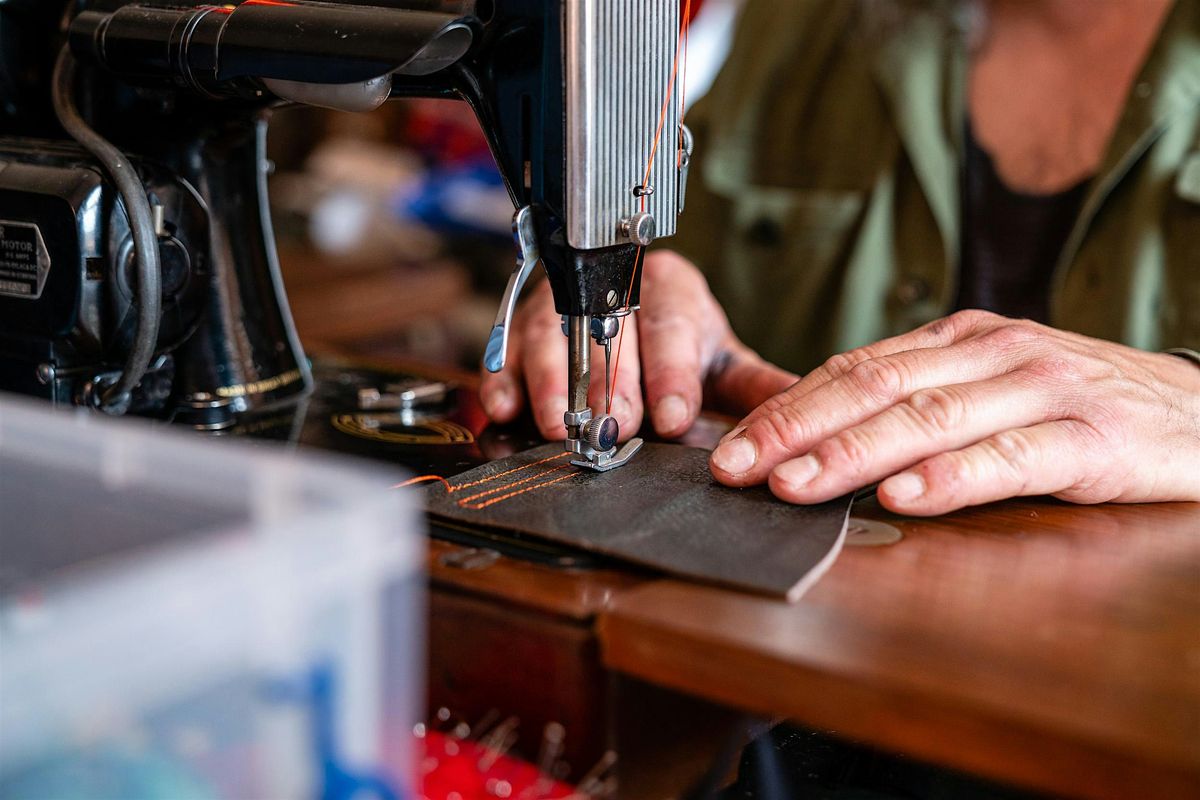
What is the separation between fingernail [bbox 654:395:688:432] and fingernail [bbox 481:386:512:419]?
5.3 inches

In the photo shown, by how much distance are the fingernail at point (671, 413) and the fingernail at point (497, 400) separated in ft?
0.44

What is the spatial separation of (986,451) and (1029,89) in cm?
96

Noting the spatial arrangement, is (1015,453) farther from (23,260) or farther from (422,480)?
(23,260)

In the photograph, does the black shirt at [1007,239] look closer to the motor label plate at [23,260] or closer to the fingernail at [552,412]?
the fingernail at [552,412]

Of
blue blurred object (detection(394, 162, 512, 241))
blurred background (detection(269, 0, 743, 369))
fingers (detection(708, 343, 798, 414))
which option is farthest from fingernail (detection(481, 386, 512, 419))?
blue blurred object (detection(394, 162, 512, 241))

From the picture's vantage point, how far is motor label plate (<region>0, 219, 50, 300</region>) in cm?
94

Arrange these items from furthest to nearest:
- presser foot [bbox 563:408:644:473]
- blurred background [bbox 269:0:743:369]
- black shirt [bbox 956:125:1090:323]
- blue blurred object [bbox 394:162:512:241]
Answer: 1. blue blurred object [bbox 394:162:512:241]
2. blurred background [bbox 269:0:743:369]
3. black shirt [bbox 956:125:1090:323]
4. presser foot [bbox 563:408:644:473]

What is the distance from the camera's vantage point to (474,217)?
2898 mm

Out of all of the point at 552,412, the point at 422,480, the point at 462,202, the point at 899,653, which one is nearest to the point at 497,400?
the point at 552,412

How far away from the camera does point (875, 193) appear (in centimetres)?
167

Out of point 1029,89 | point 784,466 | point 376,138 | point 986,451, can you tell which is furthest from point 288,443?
point 376,138

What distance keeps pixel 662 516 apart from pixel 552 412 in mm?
252

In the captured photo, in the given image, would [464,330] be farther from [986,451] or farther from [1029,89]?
[986,451]

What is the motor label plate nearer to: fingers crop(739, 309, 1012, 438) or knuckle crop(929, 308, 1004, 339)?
fingers crop(739, 309, 1012, 438)
